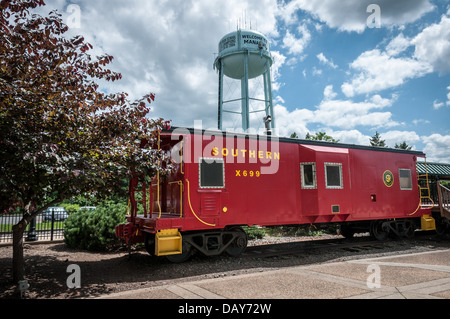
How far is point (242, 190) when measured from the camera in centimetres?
840

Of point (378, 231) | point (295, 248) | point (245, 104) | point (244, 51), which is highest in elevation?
point (244, 51)

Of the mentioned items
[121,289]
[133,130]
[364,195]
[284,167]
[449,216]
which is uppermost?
[133,130]

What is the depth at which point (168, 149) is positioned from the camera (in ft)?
30.4

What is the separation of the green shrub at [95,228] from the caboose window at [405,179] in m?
9.90

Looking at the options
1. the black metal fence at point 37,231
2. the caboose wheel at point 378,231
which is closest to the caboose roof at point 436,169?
the caboose wheel at point 378,231

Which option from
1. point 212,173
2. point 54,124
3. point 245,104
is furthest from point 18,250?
point 245,104

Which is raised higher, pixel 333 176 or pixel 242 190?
pixel 333 176

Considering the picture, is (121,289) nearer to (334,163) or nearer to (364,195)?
(334,163)

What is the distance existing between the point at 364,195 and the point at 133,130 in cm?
774

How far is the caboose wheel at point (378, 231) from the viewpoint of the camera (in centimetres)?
1138

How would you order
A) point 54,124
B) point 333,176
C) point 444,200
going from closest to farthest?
point 54,124 < point 333,176 < point 444,200

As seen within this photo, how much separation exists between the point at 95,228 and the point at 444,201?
503 inches

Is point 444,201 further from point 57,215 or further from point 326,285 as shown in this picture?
point 57,215

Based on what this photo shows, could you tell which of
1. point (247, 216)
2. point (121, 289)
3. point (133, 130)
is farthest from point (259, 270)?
point (133, 130)
